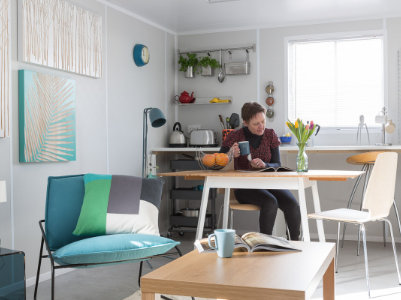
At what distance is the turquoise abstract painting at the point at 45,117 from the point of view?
3.39 metres

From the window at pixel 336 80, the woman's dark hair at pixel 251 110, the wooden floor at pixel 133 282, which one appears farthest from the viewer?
the window at pixel 336 80

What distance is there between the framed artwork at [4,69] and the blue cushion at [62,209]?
1.97ft

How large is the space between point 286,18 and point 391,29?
104 cm

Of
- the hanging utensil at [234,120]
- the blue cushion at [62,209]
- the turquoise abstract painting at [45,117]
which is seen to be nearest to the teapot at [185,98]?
the hanging utensil at [234,120]

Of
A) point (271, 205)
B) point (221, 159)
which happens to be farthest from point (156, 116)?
point (271, 205)

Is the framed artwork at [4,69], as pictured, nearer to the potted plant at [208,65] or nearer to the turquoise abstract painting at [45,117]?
the turquoise abstract painting at [45,117]

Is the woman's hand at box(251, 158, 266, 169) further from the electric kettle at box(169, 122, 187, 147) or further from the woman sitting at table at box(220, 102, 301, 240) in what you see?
the electric kettle at box(169, 122, 187, 147)

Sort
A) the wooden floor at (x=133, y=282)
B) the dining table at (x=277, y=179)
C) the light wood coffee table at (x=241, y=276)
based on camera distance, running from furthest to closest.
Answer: the wooden floor at (x=133, y=282)
the dining table at (x=277, y=179)
the light wood coffee table at (x=241, y=276)

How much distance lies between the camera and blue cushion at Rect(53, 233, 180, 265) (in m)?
2.52

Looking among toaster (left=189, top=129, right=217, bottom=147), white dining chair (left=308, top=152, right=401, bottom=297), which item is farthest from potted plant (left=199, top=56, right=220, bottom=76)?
white dining chair (left=308, top=152, right=401, bottom=297)

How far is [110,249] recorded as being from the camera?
8.41 feet

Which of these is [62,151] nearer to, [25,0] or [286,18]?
[25,0]

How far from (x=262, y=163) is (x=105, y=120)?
151cm

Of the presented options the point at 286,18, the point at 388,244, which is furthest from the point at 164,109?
the point at 388,244
